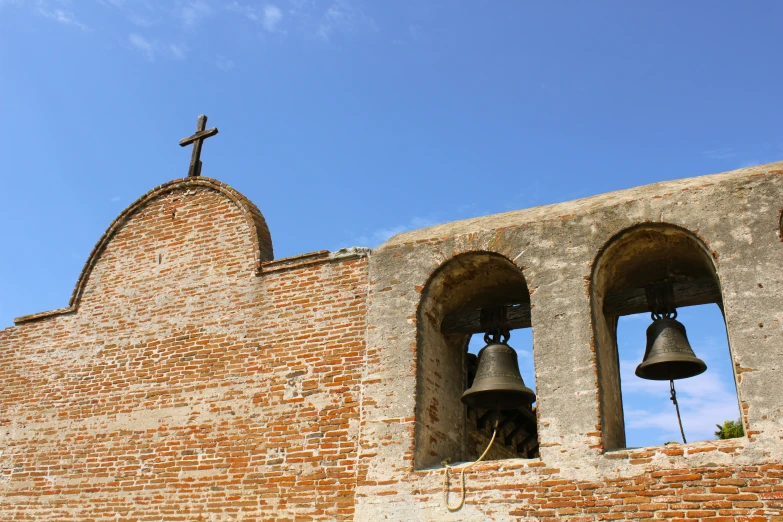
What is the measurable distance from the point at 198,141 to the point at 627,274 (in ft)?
19.2

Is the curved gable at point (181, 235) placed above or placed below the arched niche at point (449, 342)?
above

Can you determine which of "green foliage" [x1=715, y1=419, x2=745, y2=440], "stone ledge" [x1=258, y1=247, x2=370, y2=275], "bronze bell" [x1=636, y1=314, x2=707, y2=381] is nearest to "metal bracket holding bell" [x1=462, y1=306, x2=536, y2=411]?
"bronze bell" [x1=636, y1=314, x2=707, y2=381]

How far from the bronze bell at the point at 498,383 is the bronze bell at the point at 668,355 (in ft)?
3.49

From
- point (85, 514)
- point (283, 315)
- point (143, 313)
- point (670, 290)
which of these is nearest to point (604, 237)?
point (670, 290)

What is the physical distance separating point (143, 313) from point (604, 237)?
5294 mm

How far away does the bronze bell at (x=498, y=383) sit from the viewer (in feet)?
23.5

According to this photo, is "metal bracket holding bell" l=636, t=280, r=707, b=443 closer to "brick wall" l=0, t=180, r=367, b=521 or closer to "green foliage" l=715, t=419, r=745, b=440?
"brick wall" l=0, t=180, r=367, b=521

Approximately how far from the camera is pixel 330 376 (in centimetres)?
779

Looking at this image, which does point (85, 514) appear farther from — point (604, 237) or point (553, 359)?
point (604, 237)

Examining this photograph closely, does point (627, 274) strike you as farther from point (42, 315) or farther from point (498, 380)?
point (42, 315)

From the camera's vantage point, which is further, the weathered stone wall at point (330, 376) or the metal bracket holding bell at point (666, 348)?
the metal bracket holding bell at point (666, 348)

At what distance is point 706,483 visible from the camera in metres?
5.88

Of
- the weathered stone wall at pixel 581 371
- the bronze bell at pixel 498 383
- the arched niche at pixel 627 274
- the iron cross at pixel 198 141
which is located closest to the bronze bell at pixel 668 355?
the arched niche at pixel 627 274

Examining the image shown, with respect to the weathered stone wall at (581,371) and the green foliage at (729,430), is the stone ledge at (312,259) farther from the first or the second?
the green foliage at (729,430)
